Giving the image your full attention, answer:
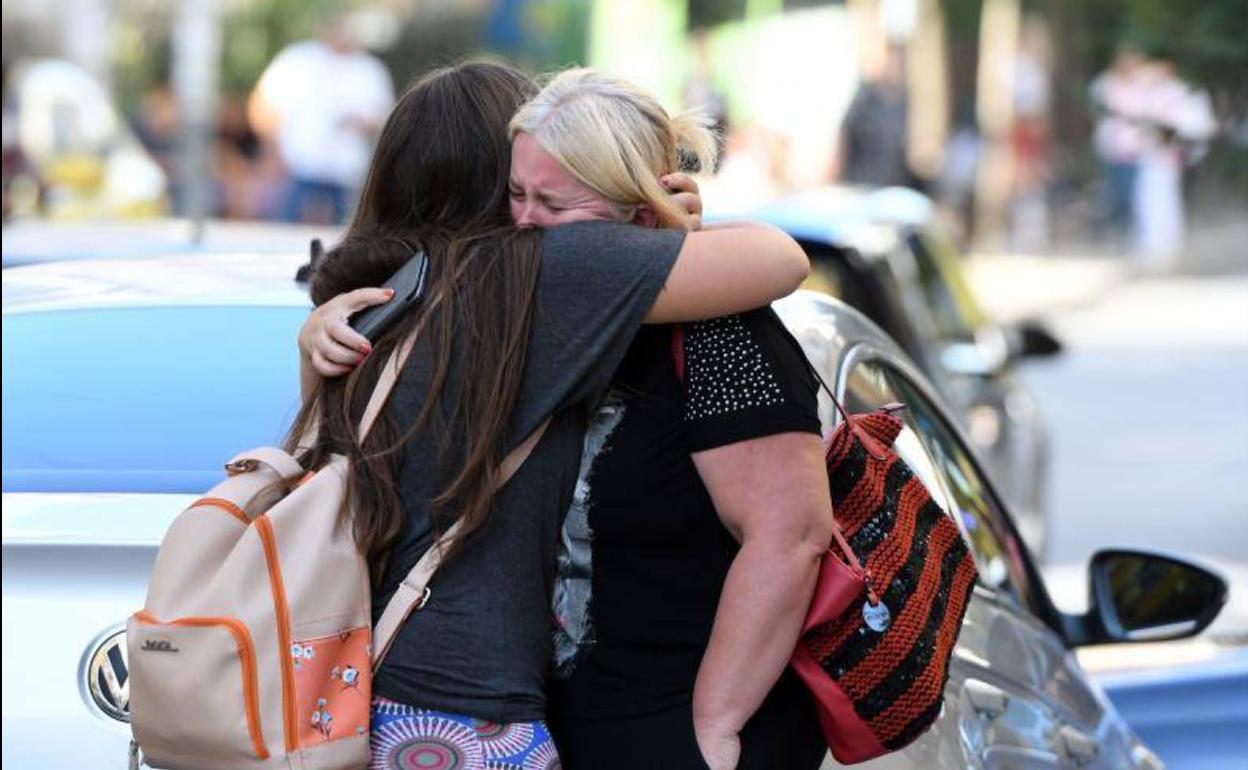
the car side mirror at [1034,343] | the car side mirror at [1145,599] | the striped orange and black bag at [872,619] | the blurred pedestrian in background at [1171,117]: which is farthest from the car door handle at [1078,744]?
the blurred pedestrian in background at [1171,117]

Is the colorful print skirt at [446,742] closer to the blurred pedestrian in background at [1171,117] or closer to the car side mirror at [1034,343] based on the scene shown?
the car side mirror at [1034,343]

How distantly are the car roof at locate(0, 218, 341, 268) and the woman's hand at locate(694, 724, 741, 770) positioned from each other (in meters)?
1.87

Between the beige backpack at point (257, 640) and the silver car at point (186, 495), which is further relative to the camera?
the silver car at point (186, 495)

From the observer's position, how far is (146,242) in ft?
16.3

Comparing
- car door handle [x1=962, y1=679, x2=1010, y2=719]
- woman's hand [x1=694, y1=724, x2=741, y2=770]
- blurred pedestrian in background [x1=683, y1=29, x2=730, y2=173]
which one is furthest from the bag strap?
blurred pedestrian in background [x1=683, y1=29, x2=730, y2=173]

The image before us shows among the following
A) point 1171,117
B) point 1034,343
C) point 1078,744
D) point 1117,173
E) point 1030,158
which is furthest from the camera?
point 1030,158

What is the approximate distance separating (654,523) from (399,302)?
37cm

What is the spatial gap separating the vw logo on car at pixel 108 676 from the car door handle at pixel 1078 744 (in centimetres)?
138

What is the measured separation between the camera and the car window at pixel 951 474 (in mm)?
3465

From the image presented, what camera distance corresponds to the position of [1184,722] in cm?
431

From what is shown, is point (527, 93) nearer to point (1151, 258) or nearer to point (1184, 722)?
point (1184, 722)

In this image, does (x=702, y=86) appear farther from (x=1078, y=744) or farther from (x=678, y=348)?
(x=678, y=348)

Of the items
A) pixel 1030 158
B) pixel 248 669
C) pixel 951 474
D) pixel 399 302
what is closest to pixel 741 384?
pixel 399 302

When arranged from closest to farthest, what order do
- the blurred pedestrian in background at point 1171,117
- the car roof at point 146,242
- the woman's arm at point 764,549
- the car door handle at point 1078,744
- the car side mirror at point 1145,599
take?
the woman's arm at point 764,549, the car door handle at point 1078,744, the car side mirror at point 1145,599, the car roof at point 146,242, the blurred pedestrian in background at point 1171,117
